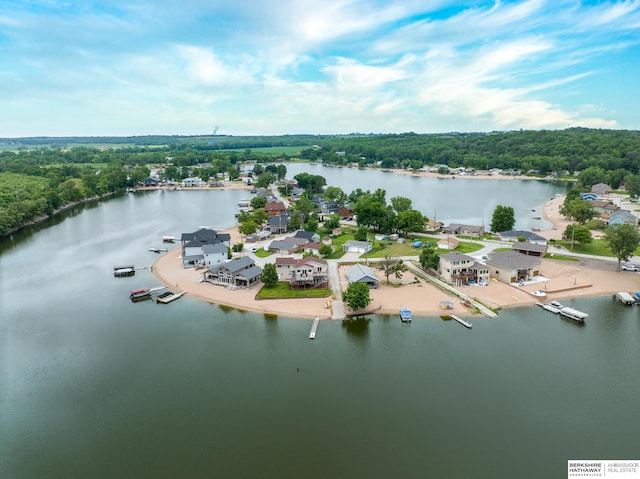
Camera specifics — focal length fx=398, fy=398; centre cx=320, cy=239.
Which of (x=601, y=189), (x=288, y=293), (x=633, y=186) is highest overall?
(x=633, y=186)

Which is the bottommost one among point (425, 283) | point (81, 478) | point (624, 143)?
point (81, 478)

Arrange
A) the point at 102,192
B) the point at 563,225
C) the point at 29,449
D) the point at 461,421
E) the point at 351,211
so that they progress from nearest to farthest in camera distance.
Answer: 1. the point at 29,449
2. the point at 461,421
3. the point at 563,225
4. the point at 351,211
5. the point at 102,192

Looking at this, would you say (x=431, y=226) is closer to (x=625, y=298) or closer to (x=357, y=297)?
(x=625, y=298)

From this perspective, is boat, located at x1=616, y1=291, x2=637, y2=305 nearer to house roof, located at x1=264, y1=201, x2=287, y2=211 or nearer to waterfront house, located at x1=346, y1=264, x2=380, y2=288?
waterfront house, located at x1=346, y1=264, x2=380, y2=288

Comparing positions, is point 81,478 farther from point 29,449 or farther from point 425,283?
point 425,283

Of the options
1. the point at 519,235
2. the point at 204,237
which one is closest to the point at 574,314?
the point at 519,235

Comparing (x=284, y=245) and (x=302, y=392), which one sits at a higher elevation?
(x=284, y=245)

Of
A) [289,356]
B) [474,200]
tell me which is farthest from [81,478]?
[474,200]
